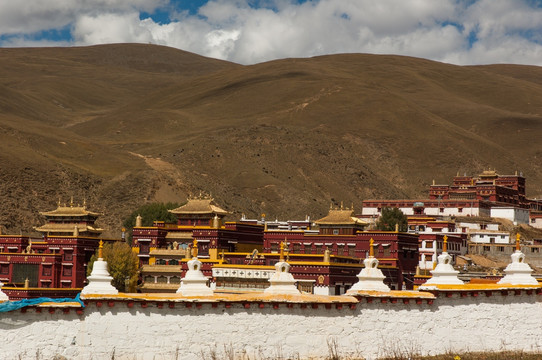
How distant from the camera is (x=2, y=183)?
14562cm

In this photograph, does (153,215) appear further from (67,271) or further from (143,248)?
(67,271)

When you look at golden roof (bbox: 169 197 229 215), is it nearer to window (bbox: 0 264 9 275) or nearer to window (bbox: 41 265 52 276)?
window (bbox: 41 265 52 276)

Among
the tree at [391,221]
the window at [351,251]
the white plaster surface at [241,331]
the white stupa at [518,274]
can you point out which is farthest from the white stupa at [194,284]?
the tree at [391,221]

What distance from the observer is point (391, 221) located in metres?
124

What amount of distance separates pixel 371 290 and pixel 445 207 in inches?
4592

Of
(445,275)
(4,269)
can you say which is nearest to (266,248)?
(4,269)

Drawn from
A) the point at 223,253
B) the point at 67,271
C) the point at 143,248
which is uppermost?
the point at 143,248

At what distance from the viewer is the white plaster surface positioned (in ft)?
86.6

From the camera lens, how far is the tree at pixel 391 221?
4754 inches

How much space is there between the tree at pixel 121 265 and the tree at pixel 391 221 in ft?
132

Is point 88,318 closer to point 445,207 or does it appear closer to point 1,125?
point 445,207

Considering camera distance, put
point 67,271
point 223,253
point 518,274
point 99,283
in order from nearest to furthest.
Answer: point 99,283 → point 518,274 → point 223,253 → point 67,271

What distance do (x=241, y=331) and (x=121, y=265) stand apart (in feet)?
198

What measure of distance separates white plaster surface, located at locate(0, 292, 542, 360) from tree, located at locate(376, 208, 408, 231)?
90.3m
